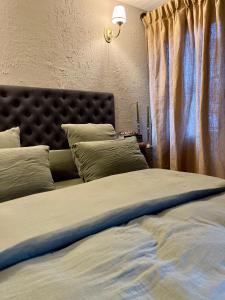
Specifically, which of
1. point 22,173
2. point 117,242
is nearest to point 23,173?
point 22,173

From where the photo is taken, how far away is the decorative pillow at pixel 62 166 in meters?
2.02

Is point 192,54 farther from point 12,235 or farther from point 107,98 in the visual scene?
point 12,235

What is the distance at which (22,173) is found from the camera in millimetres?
1547

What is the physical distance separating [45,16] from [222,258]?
2.46m

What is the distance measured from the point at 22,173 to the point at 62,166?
530mm

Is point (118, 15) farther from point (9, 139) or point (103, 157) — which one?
point (9, 139)

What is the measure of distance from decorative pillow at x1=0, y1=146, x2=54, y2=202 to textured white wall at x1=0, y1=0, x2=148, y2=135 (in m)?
0.90

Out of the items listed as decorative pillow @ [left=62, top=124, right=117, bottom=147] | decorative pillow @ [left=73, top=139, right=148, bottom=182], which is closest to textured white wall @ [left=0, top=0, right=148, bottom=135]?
decorative pillow @ [left=62, top=124, right=117, bottom=147]

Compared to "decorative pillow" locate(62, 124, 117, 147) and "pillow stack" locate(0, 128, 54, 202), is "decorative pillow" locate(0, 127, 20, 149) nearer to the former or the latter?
A: "pillow stack" locate(0, 128, 54, 202)

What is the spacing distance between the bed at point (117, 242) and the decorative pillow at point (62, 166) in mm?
575

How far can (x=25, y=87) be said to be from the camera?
222cm

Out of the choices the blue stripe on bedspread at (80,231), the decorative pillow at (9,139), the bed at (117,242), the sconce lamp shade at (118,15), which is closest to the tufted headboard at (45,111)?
the decorative pillow at (9,139)

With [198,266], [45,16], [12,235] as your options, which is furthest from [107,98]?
[198,266]

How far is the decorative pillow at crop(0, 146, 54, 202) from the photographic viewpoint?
1.48 metres
